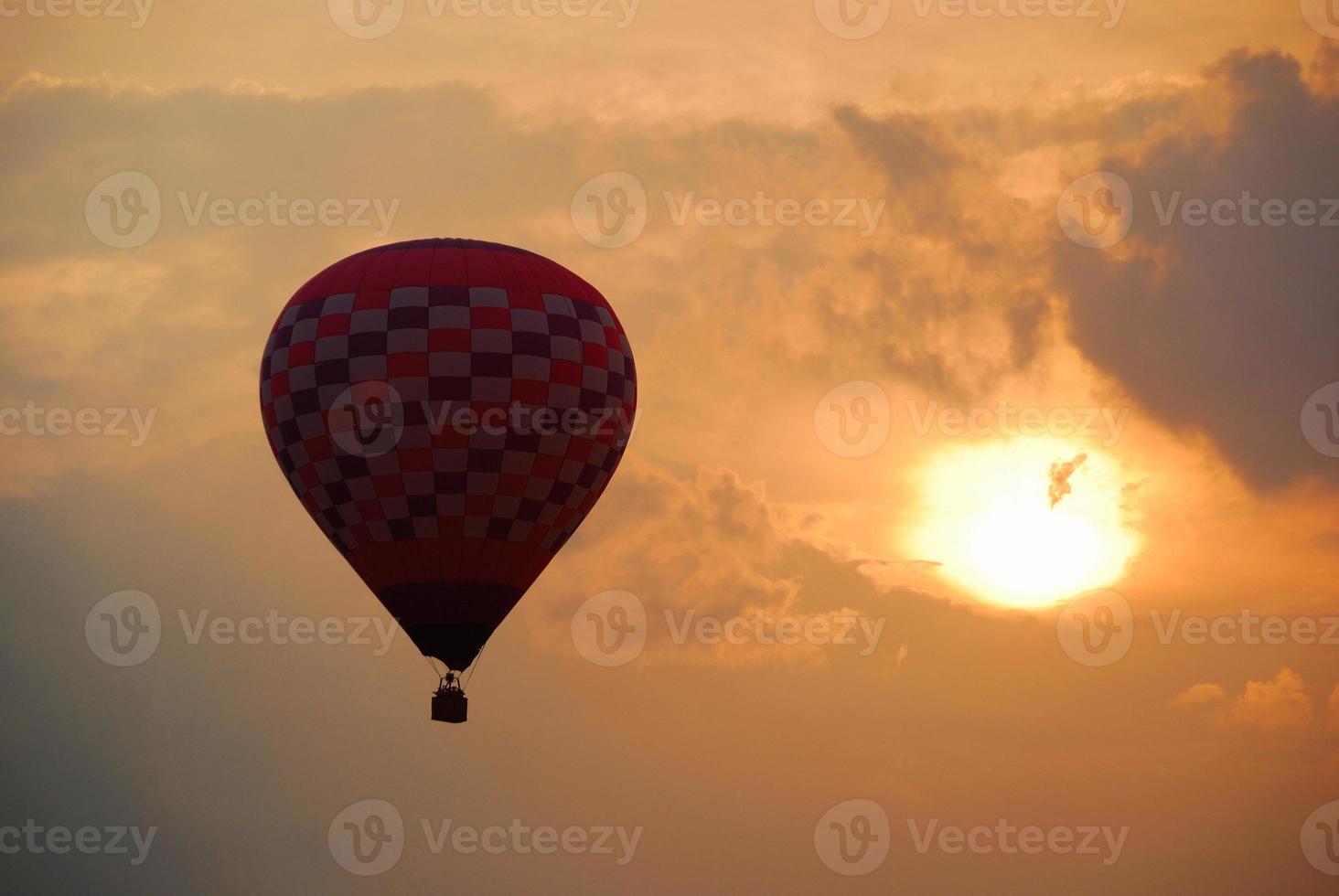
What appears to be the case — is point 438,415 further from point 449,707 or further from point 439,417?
point 449,707

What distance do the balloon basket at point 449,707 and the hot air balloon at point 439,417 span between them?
0.04m

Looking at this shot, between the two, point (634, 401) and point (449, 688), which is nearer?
point (449, 688)

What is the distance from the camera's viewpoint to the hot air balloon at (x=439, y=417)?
50.6 metres

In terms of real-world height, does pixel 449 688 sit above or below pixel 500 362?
below

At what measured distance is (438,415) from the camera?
5053 centimetres

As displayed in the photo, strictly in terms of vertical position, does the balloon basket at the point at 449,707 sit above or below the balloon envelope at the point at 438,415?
below

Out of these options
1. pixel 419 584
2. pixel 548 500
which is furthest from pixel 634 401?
pixel 419 584

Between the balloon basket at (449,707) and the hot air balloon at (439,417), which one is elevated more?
the hot air balloon at (439,417)

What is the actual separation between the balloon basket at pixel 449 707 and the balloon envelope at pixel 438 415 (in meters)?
0.85

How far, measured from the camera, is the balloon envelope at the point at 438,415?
50594 millimetres

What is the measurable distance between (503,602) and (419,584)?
2.09m

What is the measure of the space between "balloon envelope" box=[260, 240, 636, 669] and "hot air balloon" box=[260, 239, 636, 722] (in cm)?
4

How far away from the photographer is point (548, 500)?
52281 mm

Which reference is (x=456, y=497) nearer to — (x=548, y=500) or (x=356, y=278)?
(x=548, y=500)
